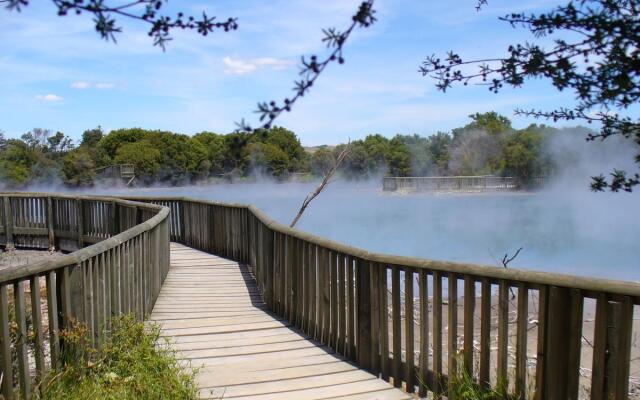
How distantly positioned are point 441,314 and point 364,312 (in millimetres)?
742

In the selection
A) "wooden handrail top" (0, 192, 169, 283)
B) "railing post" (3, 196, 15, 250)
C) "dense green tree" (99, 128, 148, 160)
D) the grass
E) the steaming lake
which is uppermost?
"dense green tree" (99, 128, 148, 160)

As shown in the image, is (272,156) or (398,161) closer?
(272,156)

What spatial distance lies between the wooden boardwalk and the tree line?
56.9 metres

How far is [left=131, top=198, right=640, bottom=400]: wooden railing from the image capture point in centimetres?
307

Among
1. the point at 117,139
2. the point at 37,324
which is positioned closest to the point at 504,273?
the point at 37,324

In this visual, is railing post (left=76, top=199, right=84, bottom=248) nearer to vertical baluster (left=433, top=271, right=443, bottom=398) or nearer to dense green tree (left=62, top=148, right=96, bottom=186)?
vertical baluster (left=433, top=271, right=443, bottom=398)

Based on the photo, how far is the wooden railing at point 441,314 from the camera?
307 centimetres

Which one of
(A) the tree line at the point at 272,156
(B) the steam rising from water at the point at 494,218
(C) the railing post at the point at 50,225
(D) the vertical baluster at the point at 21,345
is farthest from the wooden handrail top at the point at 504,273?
(A) the tree line at the point at 272,156

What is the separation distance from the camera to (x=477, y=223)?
63.2 metres

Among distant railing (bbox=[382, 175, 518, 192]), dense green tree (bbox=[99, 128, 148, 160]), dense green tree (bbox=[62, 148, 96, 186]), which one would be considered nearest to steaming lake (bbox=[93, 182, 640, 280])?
distant railing (bbox=[382, 175, 518, 192])

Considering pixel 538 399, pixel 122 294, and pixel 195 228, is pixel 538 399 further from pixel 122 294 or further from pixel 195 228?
pixel 195 228

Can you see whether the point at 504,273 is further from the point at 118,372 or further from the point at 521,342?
the point at 118,372

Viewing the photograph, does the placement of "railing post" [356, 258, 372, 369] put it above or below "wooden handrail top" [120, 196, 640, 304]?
below

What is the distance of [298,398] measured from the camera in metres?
4.12
